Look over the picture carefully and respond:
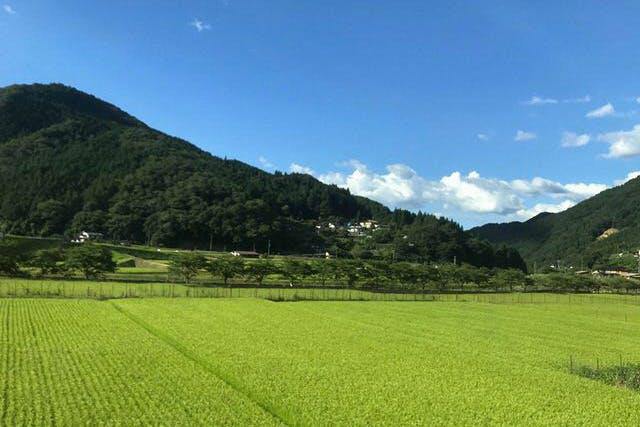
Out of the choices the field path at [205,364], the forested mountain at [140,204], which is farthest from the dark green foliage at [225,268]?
the forested mountain at [140,204]

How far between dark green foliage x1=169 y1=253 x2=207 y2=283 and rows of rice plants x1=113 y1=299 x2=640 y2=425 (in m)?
25.6

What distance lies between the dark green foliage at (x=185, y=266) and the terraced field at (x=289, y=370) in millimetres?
31119

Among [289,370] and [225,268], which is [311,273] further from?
[289,370]

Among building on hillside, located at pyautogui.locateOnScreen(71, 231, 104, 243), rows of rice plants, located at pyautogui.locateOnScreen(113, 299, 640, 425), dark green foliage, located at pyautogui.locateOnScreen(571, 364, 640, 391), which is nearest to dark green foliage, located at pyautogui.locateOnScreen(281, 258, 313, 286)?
rows of rice plants, located at pyautogui.locateOnScreen(113, 299, 640, 425)

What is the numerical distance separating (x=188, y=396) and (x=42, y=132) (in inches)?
7607

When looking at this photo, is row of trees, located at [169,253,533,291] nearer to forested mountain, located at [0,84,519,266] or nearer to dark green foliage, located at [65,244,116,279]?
dark green foliage, located at [65,244,116,279]

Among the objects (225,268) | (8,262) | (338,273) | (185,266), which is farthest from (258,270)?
(8,262)

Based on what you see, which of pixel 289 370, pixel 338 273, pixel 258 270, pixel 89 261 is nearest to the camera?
pixel 289 370

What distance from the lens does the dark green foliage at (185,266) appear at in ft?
241

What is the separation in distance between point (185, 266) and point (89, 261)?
38.0 feet

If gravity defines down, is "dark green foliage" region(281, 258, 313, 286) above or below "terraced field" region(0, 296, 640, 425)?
above

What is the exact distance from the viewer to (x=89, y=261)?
6981 cm

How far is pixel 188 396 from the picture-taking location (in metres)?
17.6

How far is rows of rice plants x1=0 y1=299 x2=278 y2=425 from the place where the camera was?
601 inches
